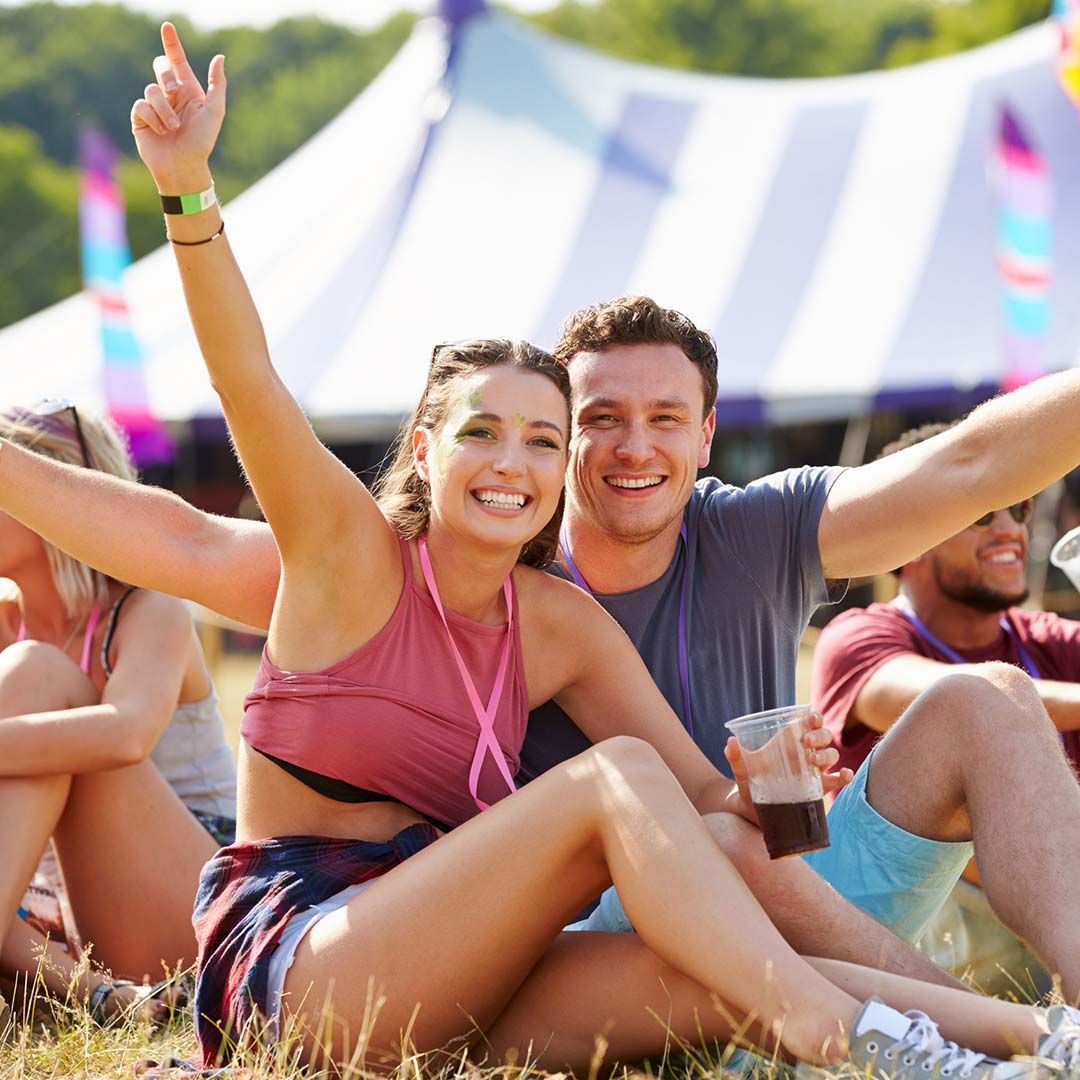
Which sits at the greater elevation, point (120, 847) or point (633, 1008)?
point (633, 1008)

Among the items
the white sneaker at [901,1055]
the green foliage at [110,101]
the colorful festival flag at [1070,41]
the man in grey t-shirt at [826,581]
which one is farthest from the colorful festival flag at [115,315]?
the green foliage at [110,101]

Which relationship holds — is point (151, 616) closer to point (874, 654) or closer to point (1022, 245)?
point (874, 654)

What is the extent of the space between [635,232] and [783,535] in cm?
723

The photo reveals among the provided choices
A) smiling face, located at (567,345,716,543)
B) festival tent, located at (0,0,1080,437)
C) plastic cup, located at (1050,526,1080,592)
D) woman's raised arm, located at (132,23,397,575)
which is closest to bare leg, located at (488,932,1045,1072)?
woman's raised arm, located at (132,23,397,575)

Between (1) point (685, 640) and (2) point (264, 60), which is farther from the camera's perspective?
(2) point (264, 60)

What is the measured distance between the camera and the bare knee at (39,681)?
292cm

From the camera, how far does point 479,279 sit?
31.3 feet

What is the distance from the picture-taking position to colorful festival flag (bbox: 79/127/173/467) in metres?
8.73

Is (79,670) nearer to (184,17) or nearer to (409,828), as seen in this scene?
(409,828)

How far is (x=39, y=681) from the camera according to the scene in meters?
2.96

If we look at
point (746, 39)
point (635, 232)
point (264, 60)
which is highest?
point (264, 60)

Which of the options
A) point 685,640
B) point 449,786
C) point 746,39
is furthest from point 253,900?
point 746,39

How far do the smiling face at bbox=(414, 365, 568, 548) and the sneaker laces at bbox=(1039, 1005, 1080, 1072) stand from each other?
109 cm

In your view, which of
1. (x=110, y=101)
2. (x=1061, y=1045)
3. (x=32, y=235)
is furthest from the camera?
(x=110, y=101)
